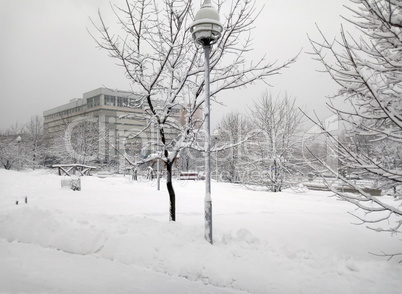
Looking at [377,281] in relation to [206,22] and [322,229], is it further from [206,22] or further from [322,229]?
[206,22]

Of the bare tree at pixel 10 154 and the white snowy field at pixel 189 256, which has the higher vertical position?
the bare tree at pixel 10 154

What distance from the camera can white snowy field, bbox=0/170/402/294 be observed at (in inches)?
161

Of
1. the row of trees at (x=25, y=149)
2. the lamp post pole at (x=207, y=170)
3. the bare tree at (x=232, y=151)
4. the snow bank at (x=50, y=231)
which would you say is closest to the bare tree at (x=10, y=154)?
the row of trees at (x=25, y=149)

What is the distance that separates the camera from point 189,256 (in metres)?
4.97

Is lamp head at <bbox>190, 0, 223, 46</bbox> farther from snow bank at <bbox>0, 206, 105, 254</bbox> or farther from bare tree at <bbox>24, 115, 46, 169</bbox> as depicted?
bare tree at <bbox>24, 115, 46, 169</bbox>

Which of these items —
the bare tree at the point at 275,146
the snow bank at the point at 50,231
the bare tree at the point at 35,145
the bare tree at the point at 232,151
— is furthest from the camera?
the bare tree at the point at 35,145

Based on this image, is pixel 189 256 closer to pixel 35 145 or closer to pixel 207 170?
pixel 207 170

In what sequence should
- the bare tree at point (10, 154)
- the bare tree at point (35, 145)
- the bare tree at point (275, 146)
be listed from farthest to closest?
the bare tree at point (35, 145) → the bare tree at point (10, 154) → the bare tree at point (275, 146)

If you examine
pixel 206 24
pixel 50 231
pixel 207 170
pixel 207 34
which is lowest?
pixel 50 231

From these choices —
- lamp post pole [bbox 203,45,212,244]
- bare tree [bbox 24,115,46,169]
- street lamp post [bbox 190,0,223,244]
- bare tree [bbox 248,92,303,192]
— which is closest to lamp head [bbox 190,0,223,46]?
street lamp post [bbox 190,0,223,244]

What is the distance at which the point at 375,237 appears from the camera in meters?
5.86

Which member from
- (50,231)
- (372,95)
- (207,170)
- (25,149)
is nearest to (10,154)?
(25,149)

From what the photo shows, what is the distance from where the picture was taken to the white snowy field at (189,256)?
4098 mm

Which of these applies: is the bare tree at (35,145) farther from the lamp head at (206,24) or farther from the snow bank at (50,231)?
the lamp head at (206,24)
